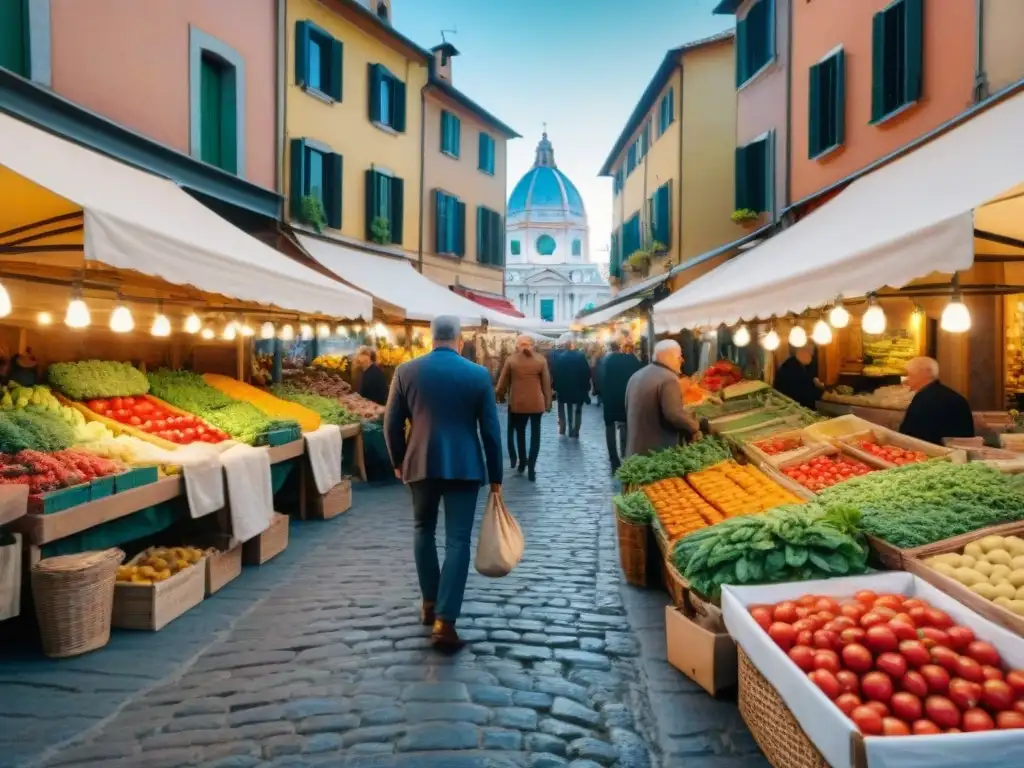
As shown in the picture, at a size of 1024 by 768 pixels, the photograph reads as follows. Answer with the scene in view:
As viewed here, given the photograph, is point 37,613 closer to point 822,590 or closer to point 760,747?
point 760,747

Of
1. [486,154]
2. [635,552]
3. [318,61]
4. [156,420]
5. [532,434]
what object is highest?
[486,154]

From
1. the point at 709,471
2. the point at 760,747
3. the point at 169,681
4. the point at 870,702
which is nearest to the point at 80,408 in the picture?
the point at 169,681

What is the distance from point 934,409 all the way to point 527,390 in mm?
5039

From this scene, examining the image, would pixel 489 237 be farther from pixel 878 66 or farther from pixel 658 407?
pixel 658 407

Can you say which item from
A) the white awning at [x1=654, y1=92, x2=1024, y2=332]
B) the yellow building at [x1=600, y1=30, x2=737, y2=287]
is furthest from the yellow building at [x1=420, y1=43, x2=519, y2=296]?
the white awning at [x1=654, y1=92, x2=1024, y2=332]

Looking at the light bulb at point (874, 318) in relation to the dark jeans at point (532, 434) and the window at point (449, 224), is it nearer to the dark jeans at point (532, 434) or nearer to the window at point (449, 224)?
the dark jeans at point (532, 434)

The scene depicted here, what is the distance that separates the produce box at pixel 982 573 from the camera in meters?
3.38

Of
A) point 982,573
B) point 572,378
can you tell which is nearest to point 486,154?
point 572,378

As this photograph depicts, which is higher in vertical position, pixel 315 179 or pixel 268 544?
pixel 315 179

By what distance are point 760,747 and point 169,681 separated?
3.11 metres

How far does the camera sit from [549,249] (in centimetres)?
8025

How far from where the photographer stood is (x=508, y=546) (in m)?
4.65

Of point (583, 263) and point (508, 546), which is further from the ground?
point (583, 263)

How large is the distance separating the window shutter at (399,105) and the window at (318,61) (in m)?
2.38
